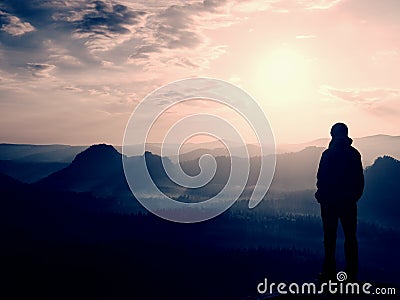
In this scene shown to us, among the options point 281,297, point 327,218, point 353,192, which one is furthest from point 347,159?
point 281,297

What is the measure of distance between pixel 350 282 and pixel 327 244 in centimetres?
207

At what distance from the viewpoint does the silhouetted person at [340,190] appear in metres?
20.9

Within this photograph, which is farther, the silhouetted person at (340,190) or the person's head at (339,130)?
the person's head at (339,130)

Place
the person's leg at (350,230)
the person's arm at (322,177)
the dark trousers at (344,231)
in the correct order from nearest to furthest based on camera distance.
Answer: the dark trousers at (344,231), the person's leg at (350,230), the person's arm at (322,177)

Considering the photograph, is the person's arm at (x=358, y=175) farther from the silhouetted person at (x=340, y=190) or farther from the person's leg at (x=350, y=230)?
the person's leg at (x=350, y=230)

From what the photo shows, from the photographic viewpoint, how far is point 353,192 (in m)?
20.9

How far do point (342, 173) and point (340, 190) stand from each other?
81 cm

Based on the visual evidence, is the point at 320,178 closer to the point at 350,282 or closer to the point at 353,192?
the point at 353,192

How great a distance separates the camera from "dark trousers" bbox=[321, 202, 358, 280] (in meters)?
20.8

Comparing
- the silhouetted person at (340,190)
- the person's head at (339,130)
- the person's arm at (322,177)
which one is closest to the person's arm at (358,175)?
the silhouetted person at (340,190)

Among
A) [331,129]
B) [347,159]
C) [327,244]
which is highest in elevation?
[331,129]

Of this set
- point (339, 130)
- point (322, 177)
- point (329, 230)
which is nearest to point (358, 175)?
point (322, 177)

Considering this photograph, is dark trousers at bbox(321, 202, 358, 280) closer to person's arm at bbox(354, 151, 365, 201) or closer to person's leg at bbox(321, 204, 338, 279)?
person's leg at bbox(321, 204, 338, 279)

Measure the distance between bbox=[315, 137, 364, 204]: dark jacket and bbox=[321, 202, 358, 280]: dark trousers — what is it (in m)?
0.41
